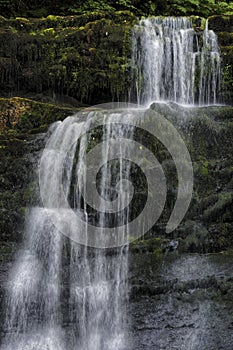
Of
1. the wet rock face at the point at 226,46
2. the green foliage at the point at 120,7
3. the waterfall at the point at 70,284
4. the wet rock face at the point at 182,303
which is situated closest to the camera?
the wet rock face at the point at 182,303

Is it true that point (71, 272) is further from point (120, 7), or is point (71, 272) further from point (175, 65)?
point (120, 7)

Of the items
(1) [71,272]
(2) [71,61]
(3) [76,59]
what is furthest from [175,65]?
(1) [71,272]

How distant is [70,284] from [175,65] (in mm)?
6498

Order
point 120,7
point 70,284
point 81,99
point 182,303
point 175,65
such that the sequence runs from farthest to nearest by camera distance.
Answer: point 120,7, point 81,99, point 175,65, point 70,284, point 182,303

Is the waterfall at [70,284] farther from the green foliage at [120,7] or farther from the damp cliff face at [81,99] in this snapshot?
the green foliage at [120,7]

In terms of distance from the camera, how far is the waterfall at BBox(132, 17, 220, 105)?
1204 centimetres

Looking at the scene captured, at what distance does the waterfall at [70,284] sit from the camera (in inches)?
313

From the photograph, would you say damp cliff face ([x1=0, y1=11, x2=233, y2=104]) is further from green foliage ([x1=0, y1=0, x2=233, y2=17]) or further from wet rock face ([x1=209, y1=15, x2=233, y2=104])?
green foliage ([x1=0, y1=0, x2=233, y2=17])

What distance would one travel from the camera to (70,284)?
8.12m

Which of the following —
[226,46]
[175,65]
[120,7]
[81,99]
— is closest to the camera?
[175,65]

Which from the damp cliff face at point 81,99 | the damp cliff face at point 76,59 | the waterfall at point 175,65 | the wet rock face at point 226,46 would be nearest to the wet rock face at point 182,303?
the damp cliff face at point 81,99

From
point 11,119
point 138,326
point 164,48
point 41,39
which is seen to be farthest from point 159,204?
point 41,39

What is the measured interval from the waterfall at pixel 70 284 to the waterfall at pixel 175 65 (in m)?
4.10

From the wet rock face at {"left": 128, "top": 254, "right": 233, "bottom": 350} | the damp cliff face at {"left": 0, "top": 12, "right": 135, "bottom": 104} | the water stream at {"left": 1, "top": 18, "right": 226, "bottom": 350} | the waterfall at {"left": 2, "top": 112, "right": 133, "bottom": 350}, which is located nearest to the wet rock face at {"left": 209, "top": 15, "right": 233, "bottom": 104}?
the damp cliff face at {"left": 0, "top": 12, "right": 135, "bottom": 104}
